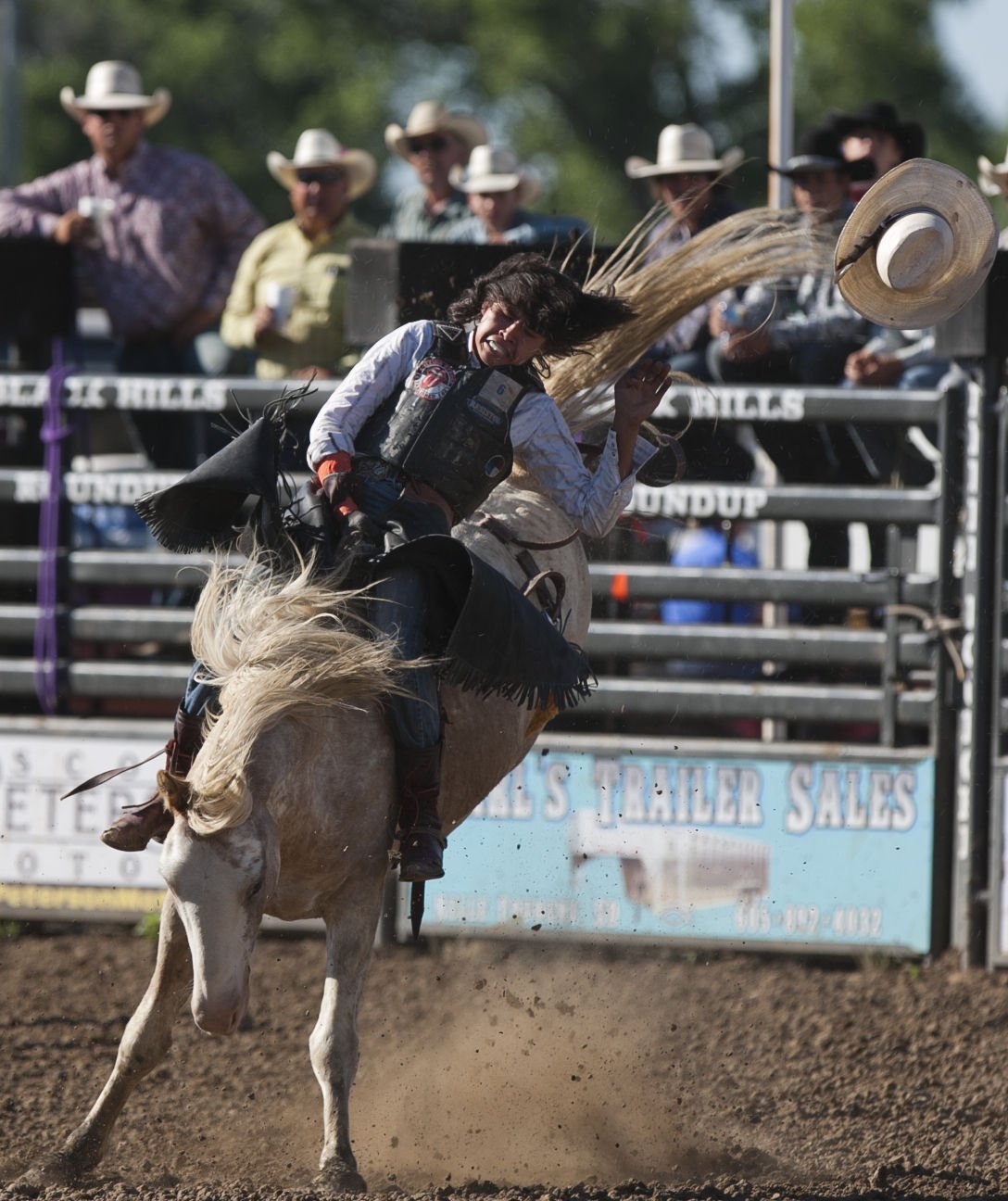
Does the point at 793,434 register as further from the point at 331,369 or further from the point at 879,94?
the point at 879,94

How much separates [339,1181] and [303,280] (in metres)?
4.35

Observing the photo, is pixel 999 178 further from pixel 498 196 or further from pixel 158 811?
pixel 158 811

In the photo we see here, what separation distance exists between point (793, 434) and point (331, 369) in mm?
1839

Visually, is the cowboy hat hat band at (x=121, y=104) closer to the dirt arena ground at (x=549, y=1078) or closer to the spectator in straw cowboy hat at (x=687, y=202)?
the spectator in straw cowboy hat at (x=687, y=202)

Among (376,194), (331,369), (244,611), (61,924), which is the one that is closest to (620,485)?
(244,611)

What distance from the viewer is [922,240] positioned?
4.77 meters

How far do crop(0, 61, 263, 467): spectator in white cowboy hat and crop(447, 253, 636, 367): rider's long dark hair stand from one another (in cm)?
314

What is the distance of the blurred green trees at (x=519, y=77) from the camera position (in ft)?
93.8

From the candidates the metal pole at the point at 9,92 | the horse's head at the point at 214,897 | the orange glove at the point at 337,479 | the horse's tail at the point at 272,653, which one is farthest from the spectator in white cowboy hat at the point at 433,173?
the metal pole at the point at 9,92

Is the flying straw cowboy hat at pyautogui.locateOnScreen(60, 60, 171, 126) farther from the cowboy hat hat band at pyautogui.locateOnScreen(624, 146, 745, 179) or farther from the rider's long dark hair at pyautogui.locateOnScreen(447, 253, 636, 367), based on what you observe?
the rider's long dark hair at pyautogui.locateOnScreen(447, 253, 636, 367)

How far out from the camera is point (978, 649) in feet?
21.6

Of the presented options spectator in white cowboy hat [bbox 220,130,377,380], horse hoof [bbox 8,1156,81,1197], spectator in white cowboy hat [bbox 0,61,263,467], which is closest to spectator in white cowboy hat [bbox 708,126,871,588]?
spectator in white cowboy hat [bbox 220,130,377,380]

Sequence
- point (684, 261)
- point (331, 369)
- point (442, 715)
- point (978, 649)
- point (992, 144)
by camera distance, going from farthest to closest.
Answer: point (992, 144) → point (331, 369) → point (978, 649) → point (684, 261) → point (442, 715)

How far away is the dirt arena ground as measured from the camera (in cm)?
449
